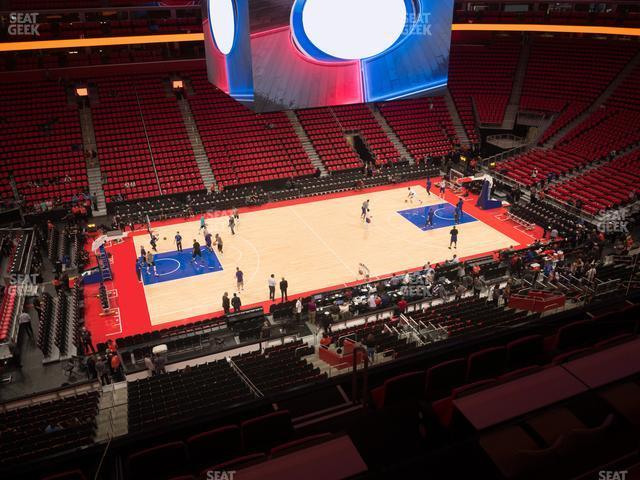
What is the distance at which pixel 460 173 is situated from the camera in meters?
32.4

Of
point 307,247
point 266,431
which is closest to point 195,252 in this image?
point 307,247

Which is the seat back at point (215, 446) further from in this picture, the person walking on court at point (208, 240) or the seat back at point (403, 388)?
the person walking on court at point (208, 240)

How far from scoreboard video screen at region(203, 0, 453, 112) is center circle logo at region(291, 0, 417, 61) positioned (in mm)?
27

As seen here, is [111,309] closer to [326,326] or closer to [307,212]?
[326,326]

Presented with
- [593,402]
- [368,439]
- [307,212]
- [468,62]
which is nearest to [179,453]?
[368,439]

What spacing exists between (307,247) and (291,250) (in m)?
0.80

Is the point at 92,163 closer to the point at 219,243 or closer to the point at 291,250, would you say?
the point at 219,243

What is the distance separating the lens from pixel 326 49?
1547 cm

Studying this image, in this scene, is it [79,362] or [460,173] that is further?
[460,173]

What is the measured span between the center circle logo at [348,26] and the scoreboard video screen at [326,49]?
0.09 feet

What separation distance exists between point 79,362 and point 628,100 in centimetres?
3492

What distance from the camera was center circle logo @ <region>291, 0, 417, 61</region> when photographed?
48.7 feet

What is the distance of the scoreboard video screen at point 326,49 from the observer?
47.4 ft

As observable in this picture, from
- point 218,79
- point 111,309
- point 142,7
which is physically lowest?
point 111,309
